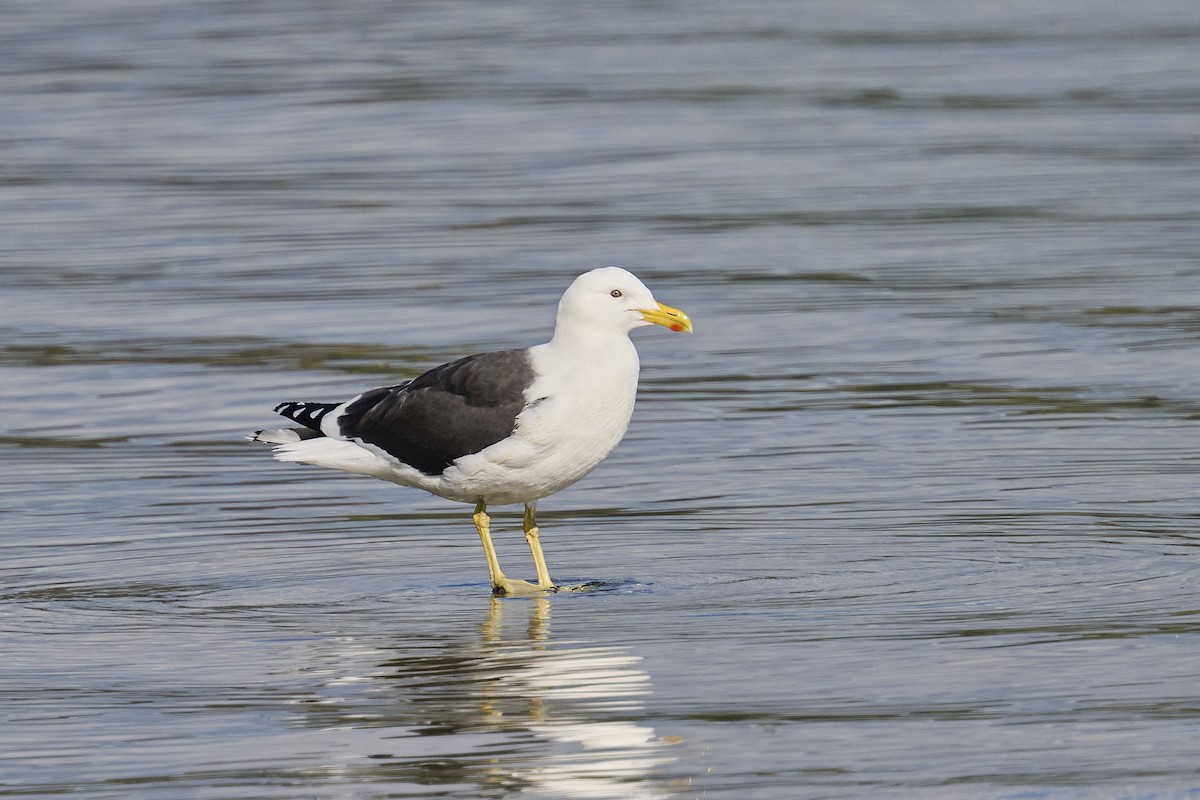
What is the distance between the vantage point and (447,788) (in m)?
6.05

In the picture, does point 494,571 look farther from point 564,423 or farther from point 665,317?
point 665,317

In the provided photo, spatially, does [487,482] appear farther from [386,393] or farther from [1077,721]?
[1077,721]

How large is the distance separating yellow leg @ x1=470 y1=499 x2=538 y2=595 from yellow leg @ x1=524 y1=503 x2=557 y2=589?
0.06m

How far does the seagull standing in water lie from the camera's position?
8.62 metres

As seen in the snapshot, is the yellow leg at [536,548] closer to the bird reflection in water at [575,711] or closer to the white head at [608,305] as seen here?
the bird reflection in water at [575,711]

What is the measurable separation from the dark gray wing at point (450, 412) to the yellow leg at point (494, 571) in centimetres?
25

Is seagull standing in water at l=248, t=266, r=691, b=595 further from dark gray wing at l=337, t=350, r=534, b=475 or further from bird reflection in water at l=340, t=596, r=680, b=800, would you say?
bird reflection in water at l=340, t=596, r=680, b=800

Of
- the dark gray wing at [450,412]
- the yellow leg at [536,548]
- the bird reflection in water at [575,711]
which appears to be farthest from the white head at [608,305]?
the bird reflection in water at [575,711]

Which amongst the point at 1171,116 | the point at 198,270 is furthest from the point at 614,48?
the point at 198,270

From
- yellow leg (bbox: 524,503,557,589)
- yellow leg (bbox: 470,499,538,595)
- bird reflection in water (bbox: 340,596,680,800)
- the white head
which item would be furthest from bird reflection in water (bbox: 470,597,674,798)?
the white head

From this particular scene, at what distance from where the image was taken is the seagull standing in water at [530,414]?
8.62 metres

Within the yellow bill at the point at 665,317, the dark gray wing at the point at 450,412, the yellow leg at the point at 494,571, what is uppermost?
the yellow bill at the point at 665,317

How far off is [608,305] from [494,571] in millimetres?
1064

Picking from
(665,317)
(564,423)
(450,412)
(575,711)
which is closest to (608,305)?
(665,317)
